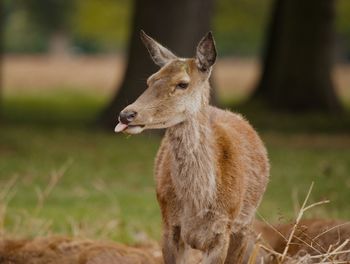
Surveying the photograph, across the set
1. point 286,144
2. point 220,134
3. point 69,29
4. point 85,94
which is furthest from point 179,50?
point 69,29

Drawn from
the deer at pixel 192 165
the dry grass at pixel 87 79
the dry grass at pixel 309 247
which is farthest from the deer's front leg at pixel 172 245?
the dry grass at pixel 87 79

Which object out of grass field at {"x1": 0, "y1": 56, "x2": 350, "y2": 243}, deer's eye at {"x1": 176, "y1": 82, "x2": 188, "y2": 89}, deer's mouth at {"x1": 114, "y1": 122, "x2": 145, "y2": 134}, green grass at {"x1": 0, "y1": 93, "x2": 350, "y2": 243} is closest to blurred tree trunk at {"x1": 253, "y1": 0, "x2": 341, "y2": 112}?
grass field at {"x1": 0, "y1": 56, "x2": 350, "y2": 243}

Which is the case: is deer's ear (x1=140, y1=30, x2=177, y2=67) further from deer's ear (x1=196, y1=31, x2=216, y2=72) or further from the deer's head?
deer's ear (x1=196, y1=31, x2=216, y2=72)

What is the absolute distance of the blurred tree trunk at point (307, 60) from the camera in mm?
25750

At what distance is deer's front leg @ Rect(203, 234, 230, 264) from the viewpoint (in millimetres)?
7262

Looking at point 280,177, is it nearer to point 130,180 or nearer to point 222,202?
point 130,180

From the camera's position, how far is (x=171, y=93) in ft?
23.3

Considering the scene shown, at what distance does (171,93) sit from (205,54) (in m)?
0.41

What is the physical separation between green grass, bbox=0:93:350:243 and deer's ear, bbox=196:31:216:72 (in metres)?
1.17

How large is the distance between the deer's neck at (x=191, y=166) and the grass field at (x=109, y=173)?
1.78 feet

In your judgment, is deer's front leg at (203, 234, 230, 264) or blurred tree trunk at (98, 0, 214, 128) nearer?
deer's front leg at (203, 234, 230, 264)

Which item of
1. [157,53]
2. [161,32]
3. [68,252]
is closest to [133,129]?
[157,53]

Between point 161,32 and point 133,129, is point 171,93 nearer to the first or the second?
point 133,129

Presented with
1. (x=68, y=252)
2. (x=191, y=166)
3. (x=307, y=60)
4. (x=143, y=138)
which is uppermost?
(x=191, y=166)
